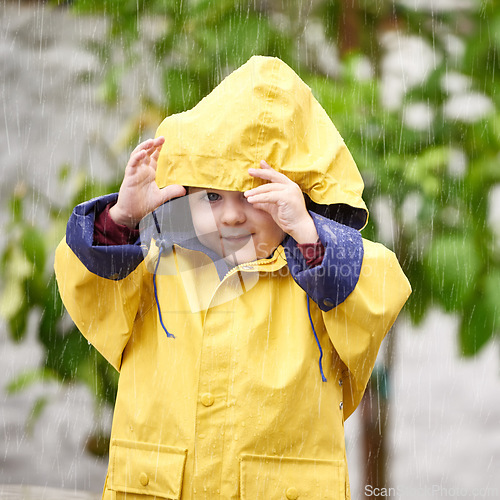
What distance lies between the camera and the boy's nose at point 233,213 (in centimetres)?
126

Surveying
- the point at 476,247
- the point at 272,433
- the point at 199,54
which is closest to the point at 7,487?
the point at 272,433

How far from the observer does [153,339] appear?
1351 mm

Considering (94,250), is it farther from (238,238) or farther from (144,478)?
(144,478)

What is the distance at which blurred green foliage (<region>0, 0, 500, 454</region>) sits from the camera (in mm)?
1847

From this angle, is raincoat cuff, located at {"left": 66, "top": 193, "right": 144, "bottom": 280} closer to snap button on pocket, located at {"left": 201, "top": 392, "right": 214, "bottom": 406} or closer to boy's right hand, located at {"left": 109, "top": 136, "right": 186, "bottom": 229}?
boy's right hand, located at {"left": 109, "top": 136, "right": 186, "bottom": 229}

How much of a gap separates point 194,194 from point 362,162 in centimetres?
65

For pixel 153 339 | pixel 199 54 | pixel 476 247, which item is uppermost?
pixel 199 54

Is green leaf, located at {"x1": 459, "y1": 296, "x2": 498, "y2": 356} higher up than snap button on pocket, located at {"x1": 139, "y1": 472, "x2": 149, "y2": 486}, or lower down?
higher up

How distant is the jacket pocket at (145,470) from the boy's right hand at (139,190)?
417mm

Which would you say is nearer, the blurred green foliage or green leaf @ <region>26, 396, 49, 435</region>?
the blurred green foliage

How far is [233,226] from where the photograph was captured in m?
1.27

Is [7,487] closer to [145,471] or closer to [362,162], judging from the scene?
[145,471]

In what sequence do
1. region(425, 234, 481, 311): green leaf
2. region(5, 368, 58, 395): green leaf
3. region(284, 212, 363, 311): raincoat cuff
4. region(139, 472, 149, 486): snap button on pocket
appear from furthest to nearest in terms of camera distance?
region(5, 368, 58, 395): green leaf, region(425, 234, 481, 311): green leaf, region(139, 472, 149, 486): snap button on pocket, region(284, 212, 363, 311): raincoat cuff

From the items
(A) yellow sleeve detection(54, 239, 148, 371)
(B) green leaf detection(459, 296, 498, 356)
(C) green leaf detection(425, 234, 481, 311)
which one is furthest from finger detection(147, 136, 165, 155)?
(B) green leaf detection(459, 296, 498, 356)
